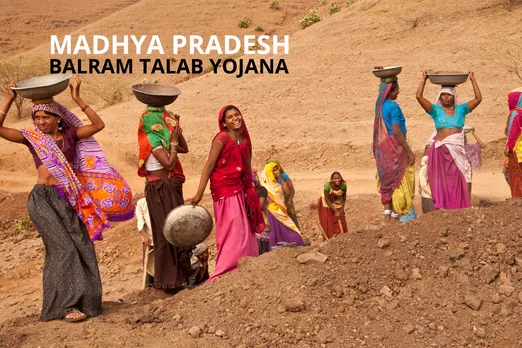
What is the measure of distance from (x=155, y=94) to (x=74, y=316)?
1.91 m

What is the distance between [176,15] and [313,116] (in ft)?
76.7

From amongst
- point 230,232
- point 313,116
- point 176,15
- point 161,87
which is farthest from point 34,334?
point 176,15

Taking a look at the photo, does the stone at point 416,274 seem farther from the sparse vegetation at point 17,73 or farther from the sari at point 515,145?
the sparse vegetation at point 17,73

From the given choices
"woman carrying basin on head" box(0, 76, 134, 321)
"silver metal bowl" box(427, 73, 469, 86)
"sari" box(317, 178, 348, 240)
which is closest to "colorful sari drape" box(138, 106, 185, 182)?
"woman carrying basin on head" box(0, 76, 134, 321)

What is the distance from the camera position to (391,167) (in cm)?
755

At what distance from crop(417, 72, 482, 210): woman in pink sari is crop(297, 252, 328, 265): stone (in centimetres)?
276

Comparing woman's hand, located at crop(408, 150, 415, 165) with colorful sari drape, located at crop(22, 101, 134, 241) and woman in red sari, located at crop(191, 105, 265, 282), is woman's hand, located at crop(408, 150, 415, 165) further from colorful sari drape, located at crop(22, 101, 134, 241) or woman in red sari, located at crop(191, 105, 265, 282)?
colorful sari drape, located at crop(22, 101, 134, 241)

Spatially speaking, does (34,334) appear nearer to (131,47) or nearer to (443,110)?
(443,110)

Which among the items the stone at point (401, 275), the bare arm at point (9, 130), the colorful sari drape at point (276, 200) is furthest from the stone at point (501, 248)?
the bare arm at point (9, 130)

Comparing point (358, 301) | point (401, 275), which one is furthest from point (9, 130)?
point (401, 275)

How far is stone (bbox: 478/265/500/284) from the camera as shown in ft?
15.0

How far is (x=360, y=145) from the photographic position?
13.6m

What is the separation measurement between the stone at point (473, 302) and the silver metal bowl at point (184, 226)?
2.12 meters

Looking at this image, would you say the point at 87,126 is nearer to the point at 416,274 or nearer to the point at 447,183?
the point at 416,274
